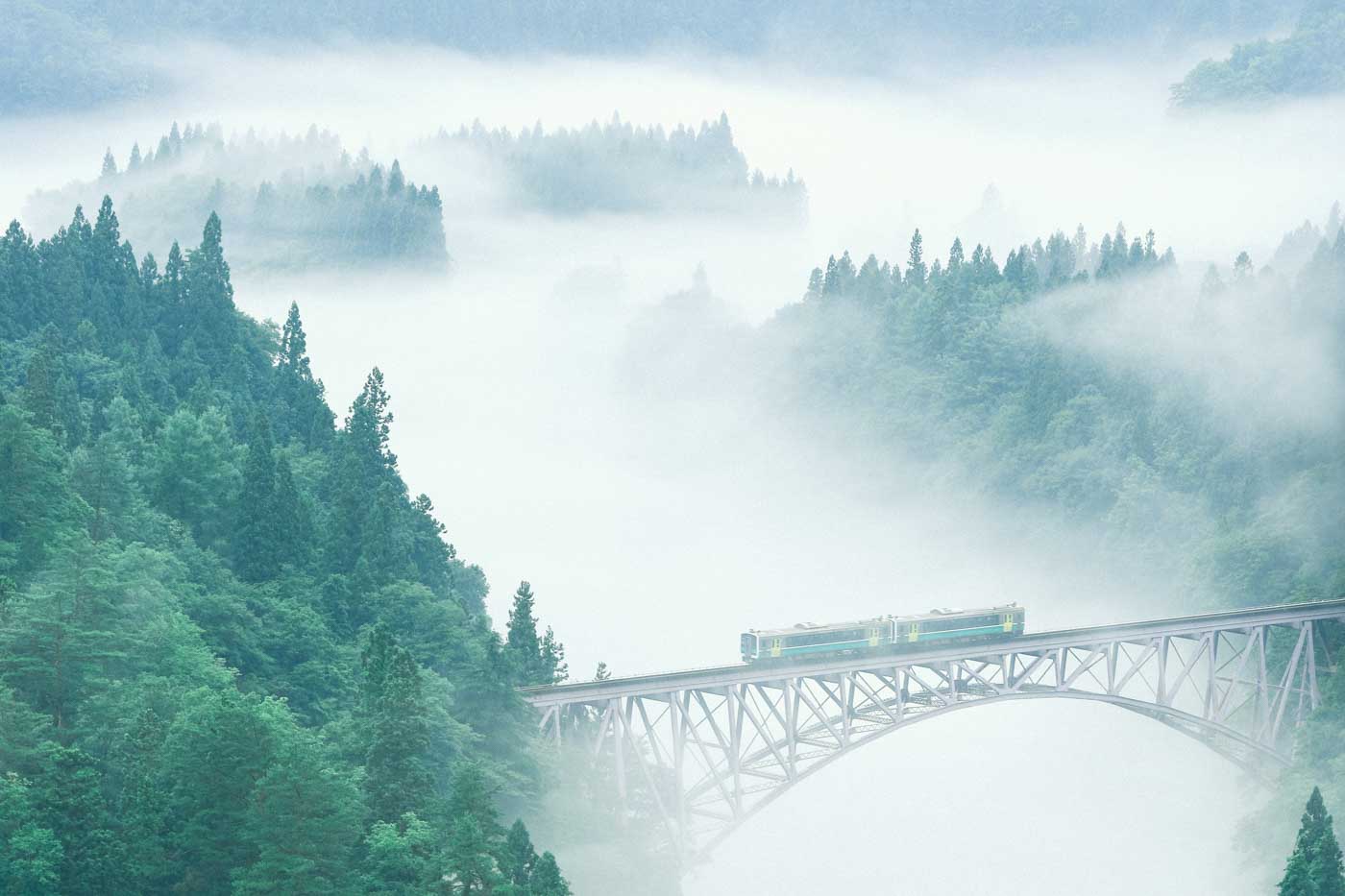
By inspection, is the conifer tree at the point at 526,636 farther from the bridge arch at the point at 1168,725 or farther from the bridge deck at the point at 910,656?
the bridge arch at the point at 1168,725

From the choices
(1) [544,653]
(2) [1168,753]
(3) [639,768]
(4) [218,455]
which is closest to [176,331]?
(4) [218,455]

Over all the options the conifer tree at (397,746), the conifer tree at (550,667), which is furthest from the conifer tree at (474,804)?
the conifer tree at (550,667)

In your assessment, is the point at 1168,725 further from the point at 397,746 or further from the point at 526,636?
the point at 397,746

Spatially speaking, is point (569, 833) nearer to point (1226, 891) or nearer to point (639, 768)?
point (639, 768)

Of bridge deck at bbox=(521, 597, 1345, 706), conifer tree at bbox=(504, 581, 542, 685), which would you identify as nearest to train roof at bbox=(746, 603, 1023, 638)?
bridge deck at bbox=(521, 597, 1345, 706)

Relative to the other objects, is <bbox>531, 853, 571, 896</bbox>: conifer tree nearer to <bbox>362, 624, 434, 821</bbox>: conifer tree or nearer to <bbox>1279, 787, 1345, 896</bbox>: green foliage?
<bbox>362, 624, 434, 821</bbox>: conifer tree

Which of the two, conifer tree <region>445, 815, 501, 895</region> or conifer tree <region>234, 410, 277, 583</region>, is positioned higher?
conifer tree <region>234, 410, 277, 583</region>
